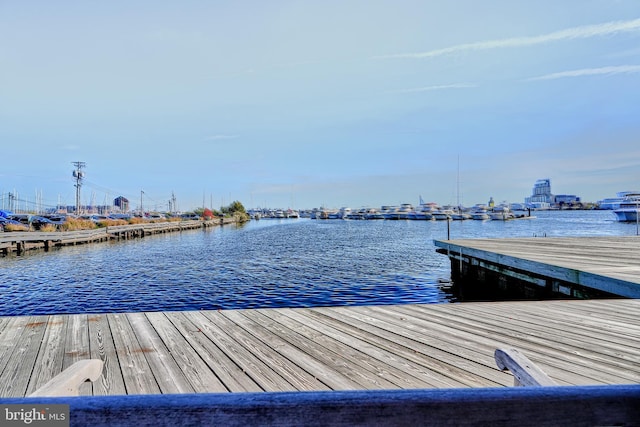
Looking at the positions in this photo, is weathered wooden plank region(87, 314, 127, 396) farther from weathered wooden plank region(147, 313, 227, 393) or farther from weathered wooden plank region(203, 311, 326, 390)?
weathered wooden plank region(203, 311, 326, 390)

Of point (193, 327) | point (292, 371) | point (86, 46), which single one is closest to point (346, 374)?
point (292, 371)

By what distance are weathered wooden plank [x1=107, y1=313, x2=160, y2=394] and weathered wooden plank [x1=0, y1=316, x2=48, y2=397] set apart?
0.71m

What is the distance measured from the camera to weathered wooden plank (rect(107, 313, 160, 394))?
2.93 meters

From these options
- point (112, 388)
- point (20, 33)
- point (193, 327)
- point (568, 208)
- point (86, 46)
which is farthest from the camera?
point (568, 208)

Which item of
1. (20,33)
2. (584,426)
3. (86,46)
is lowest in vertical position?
(584,426)

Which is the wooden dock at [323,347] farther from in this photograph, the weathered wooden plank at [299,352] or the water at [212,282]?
the water at [212,282]

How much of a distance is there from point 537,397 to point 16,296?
16.2 metres

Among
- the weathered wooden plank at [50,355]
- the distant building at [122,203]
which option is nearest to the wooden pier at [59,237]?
the weathered wooden plank at [50,355]

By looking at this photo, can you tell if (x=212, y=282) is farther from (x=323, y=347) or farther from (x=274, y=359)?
(x=274, y=359)

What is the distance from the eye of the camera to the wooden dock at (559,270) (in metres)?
7.00

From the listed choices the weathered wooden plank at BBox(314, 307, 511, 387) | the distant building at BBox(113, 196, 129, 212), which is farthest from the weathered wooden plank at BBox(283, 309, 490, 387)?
the distant building at BBox(113, 196, 129, 212)

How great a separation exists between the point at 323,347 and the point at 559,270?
693 cm

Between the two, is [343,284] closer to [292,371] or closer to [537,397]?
[292,371]

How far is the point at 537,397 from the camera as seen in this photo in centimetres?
87
